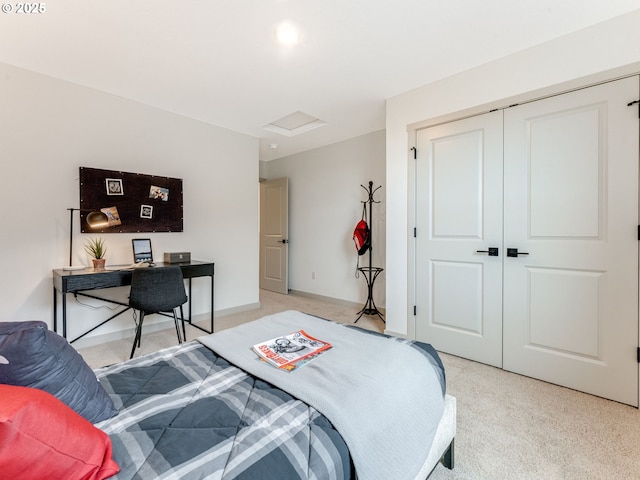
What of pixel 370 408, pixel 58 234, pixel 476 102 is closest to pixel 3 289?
pixel 58 234

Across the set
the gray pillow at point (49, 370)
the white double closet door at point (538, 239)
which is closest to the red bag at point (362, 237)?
the white double closet door at point (538, 239)

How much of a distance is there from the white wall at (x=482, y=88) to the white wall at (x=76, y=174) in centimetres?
216

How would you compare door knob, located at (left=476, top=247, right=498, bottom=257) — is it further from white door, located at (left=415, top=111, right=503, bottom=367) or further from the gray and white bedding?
the gray and white bedding

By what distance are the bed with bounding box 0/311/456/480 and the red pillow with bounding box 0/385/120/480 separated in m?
0.02

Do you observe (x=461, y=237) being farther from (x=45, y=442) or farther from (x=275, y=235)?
(x=275, y=235)

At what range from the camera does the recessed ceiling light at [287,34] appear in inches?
78.9

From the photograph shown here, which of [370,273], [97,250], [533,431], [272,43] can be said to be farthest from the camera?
[370,273]

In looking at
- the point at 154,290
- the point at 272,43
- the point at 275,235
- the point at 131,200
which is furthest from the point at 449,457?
the point at 275,235

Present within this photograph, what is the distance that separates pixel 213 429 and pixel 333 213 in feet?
12.8

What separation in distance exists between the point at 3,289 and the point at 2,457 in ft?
9.29

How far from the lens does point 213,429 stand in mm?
868

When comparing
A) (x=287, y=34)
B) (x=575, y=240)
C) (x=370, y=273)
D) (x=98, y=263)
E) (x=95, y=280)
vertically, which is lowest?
(x=370, y=273)

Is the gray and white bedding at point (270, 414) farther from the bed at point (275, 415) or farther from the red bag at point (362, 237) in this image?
the red bag at point (362, 237)

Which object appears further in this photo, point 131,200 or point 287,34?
point 131,200
